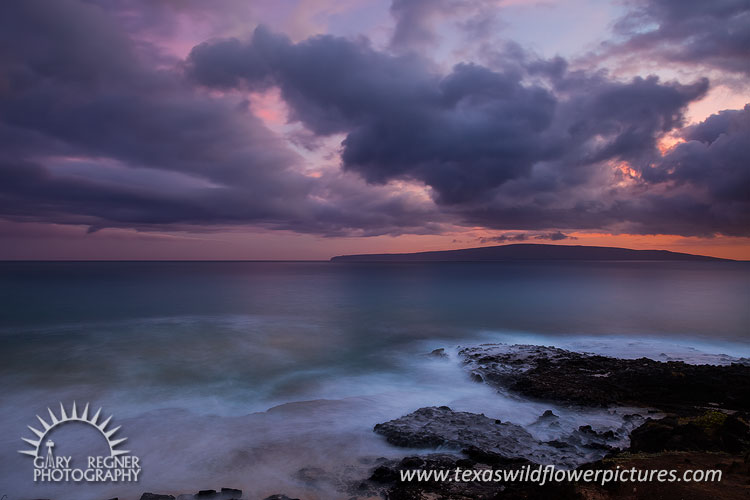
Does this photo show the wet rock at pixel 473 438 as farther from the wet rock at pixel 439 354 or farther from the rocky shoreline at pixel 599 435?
the wet rock at pixel 439 354

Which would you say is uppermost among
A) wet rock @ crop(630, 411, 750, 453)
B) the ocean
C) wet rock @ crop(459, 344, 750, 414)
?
wet rock @ crop(630, 411, 750, 453)

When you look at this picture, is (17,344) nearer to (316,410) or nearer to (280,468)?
(316,410)

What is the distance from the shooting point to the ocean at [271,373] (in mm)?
10367

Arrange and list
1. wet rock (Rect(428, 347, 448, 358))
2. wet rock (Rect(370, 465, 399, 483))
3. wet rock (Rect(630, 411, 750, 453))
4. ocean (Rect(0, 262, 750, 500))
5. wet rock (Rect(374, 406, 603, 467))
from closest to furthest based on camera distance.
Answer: wet rock (Rect(370, 465, 399, 483))
wet rock (Rect(630, 411, 750, 453))
wet rock (Rect(374, 406, 603, 467))
ocean (Rect(0, 262, 750, 500))
wet rock (Rect(428, 347, 448, 358))

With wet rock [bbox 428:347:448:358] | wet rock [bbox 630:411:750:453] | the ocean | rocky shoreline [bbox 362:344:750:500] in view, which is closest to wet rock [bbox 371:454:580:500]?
rocky shoreline [bbox 362:344:750:500]

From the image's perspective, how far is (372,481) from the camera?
29.4ft

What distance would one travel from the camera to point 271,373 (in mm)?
19828

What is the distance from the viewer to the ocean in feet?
34.0

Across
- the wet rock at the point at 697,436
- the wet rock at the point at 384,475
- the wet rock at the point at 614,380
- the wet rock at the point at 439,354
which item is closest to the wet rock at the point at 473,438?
the wet rock at the point at 697,436

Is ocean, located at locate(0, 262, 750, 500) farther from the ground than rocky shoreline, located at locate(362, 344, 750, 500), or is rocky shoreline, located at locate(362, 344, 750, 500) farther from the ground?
rocky shoreline, located at locate(362, 344, 750, 500)

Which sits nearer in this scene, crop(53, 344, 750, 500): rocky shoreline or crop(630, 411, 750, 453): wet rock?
crop(53, 344, 750, 500): rocky shoreline

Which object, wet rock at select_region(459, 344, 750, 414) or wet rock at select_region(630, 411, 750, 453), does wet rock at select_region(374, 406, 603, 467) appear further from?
wet rock at select_region(459, 344, 750, 414)

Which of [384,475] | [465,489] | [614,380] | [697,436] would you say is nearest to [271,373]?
[384,475]

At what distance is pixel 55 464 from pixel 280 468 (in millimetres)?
6358
